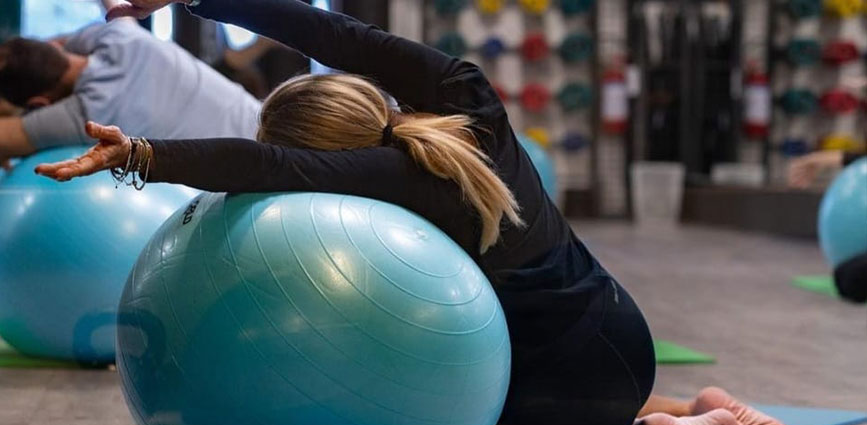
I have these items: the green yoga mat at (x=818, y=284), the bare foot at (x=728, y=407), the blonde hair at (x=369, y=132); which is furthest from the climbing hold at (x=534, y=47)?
the blonde hair at (x=369, y=132)

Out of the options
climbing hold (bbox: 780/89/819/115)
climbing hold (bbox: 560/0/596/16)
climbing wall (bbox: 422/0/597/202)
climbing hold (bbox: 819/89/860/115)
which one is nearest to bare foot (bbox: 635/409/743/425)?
climbing wall (bbox: 422/0/597/202)

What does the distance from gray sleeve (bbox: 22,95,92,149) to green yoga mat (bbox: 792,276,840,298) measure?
10.4 feet

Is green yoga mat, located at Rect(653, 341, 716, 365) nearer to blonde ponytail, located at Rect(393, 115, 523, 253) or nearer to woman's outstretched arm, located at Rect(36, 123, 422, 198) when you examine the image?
blonde ponytail, located at Rect(393, 115, 523, 253)

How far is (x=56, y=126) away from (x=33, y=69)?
233mm

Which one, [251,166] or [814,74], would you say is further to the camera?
[814,74]

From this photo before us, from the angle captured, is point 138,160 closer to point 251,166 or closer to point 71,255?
point 251,166

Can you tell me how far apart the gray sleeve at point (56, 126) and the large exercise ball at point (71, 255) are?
0.24 metres

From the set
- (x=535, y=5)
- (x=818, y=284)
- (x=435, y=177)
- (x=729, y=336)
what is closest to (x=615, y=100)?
(x=535, y=5)

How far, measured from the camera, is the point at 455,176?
1.88 metres

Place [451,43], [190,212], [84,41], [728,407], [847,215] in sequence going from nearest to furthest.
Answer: [190,212]
[728,407]
[84,41]
[847,215]
[451,43]

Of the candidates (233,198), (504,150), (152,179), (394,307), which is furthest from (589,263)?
(152,179)

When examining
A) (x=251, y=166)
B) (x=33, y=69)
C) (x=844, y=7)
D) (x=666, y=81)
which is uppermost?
(x=251, y=166)

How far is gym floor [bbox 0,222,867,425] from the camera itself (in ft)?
8.55

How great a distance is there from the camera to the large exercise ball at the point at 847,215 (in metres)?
4.33
